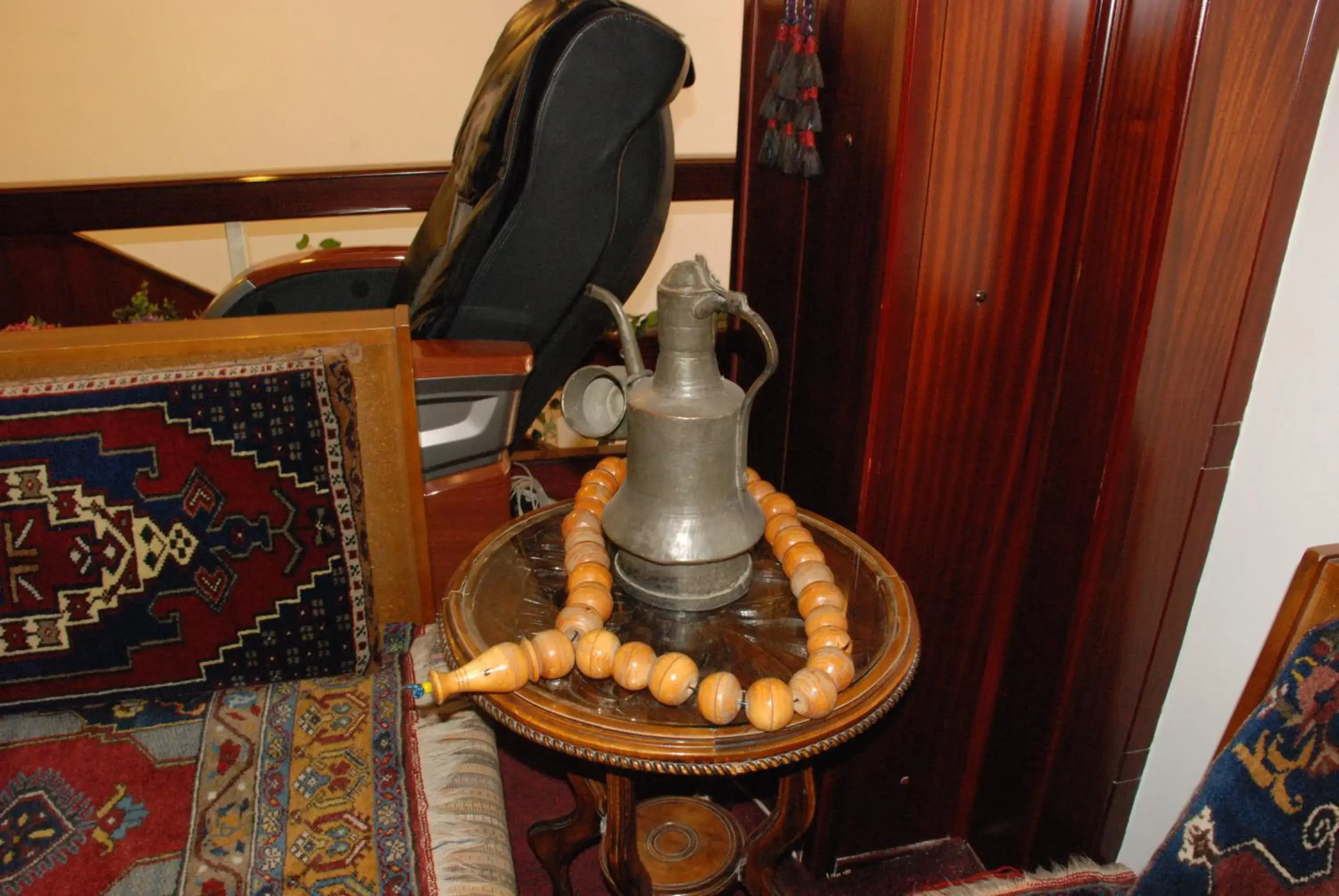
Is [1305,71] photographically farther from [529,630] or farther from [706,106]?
[706,106]

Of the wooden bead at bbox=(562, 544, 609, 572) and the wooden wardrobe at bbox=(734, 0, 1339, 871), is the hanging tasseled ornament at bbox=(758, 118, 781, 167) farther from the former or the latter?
the wooden bead at bbox=(562, 544, 609, 572)

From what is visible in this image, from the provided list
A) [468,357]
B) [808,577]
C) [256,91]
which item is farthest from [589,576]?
[256,91]

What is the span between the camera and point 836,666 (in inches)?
37.2

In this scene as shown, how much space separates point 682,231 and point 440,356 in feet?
8.68

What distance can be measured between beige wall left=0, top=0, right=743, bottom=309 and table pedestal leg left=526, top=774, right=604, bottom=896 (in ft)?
8.58

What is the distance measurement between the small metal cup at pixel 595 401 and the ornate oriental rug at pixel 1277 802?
67 centimetres

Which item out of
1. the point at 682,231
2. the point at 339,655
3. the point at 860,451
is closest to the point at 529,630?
the point at 339,655

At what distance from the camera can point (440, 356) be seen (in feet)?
4.66

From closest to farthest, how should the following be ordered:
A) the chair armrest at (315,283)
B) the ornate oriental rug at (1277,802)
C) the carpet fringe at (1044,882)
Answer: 1. the ornate oriental rug at (1277,802)
2. the carpet fringe at (1044,882)
3. the chair armrest at (315,283)

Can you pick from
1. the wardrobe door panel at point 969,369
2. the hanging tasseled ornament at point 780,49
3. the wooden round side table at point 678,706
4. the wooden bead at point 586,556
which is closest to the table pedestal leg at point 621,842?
the wooden round side table at point 678,706

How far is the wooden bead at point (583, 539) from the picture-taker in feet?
3.72

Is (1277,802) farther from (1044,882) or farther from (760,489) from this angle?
(760,489)

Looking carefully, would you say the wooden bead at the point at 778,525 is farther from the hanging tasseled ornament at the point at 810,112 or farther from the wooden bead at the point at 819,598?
the hanging tasseled ornament at the point at 810,112

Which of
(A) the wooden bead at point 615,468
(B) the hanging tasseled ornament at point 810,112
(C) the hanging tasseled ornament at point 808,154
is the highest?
(B) the hanging tasseled ornament at point 810,112
